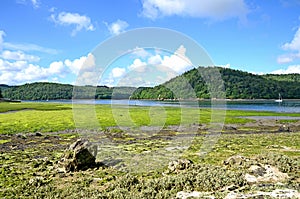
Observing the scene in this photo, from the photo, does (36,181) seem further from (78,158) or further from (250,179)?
(250,179)

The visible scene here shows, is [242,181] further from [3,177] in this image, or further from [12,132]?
[12,132]

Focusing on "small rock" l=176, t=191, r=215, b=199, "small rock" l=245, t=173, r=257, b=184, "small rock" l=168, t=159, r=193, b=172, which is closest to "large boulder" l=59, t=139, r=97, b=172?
"small rock" l=168, t=159, r=193, b=172

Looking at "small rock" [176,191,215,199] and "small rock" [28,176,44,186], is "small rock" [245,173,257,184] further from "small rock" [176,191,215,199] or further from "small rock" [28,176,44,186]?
"small rock" [28,176,44,186]

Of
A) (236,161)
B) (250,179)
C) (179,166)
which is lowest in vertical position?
(179,166)

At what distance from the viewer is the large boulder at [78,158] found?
17.7m

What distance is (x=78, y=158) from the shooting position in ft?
58.9

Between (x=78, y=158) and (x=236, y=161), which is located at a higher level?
(x=236, y=161)

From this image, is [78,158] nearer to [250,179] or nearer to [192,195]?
[192,195]

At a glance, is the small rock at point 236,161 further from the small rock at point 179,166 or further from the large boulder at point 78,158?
the large boulder at point 78,158

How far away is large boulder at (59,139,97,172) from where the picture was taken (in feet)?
58.0

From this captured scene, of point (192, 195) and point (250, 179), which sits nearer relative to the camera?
point (192, 195)

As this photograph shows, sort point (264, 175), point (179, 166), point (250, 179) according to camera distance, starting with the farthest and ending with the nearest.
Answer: point (179, 166), point (264, 175), point (250, 179)

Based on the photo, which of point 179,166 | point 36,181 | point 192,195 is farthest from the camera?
point 179,166

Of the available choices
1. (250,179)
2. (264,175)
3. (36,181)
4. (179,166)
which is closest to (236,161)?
(264,175)
